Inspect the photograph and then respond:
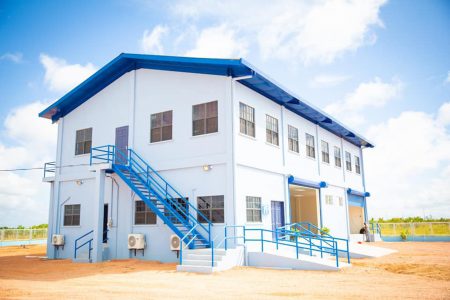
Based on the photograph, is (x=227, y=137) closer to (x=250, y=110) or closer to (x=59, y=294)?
(x=250, y=110)

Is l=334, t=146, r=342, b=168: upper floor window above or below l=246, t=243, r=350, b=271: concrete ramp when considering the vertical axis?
above

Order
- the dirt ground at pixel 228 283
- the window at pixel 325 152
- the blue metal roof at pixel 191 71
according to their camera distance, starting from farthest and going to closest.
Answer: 1. the window at pixel 325 152
2. the blue metal roof at pixel 191 71
3. the dirt ground at pixel 228 283

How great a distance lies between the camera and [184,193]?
59.2 feet

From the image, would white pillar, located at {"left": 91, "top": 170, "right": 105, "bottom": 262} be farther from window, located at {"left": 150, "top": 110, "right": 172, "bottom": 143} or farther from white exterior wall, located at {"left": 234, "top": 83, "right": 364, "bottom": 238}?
white exterior wall, located at {"left": 234, "top": 83, "right": 364, "bottom": 238}

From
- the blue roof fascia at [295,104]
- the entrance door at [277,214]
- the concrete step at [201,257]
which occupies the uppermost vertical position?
the blue roof fascia at [295,104]

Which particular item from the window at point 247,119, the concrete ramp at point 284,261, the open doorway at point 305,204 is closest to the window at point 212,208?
the concrete ramp at point 284,261

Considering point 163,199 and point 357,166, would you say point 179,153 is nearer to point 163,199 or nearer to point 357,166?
point 163,199

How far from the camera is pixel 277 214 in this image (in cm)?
1988

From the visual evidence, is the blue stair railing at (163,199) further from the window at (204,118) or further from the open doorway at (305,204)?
the open doorway at (305,204)

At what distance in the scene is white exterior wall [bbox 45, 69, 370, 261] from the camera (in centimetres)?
1730

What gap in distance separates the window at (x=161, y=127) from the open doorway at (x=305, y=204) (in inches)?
315

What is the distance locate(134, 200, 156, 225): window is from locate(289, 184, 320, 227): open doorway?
27.3 feet

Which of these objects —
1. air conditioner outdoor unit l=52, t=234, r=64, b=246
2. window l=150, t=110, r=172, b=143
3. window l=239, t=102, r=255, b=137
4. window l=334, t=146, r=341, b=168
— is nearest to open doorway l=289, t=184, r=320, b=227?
window l=334, t=146, r=341, b=168

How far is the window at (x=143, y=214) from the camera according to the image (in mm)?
18812
